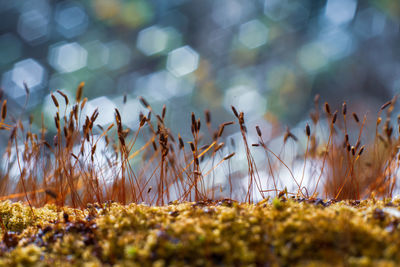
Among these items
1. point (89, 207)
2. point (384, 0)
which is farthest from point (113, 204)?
point (384, 0)

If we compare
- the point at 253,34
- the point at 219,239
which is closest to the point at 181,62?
the point at 253,34

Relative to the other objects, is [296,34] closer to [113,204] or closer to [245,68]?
[245,68]

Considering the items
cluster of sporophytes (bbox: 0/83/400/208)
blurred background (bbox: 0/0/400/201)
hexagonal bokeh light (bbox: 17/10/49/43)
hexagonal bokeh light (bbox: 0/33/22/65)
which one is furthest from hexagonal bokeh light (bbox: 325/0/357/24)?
hexagonal bokeh light (bbox: 0/33/22/65)

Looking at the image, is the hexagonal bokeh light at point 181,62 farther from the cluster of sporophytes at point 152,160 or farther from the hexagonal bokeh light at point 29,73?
the cluster of sporophytes at point 152,160

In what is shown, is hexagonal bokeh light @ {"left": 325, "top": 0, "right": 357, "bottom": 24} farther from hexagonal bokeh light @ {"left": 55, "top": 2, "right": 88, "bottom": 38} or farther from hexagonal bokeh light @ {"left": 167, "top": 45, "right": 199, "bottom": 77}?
hexagonal bokeh light @ {"left": 55, "top": 2, "right": 88, "bottom": 38}

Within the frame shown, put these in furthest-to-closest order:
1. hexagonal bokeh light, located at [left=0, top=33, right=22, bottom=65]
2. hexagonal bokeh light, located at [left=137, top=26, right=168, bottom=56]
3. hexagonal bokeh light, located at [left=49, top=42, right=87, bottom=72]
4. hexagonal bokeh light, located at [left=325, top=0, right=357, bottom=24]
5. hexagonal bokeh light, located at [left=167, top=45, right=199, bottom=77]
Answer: hexagonal bokeh light, located at [left=167, top=45, right=199, bottom=77] < hexagonal bokeh light, located at [left=137, top=26, right=168, bottom=56] < hexagonal bokeh light, located at [left=325, top=0, right=357, bottom=24] < hexagonal bokeh light, located at [left=49, top=42, right=87, bottom=72] < hexagonal bokeh light, located at [left=0, top=33, right=22, bottom=65]
